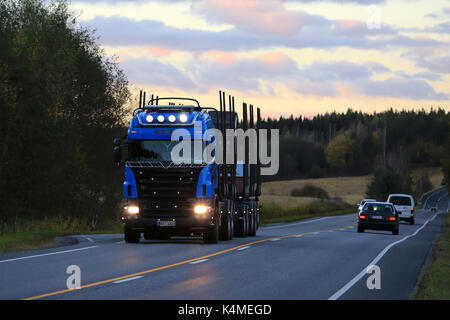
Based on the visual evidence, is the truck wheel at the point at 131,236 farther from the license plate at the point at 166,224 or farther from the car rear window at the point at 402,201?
the car rear window at the point at 402,201

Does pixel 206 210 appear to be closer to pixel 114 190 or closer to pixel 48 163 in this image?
pixel 48 163

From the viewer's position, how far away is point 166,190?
25.3m

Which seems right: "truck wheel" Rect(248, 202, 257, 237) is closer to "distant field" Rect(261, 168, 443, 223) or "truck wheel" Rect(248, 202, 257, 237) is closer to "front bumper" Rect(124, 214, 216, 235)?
"front bumper" Rect(124, 214, 216, 235)

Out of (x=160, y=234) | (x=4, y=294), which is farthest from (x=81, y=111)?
(x=4, y=294)

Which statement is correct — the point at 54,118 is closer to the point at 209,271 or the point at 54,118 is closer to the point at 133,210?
the point at 133,210

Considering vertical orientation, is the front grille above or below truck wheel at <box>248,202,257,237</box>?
above

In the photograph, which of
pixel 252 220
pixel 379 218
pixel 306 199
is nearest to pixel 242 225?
pixel 252 220

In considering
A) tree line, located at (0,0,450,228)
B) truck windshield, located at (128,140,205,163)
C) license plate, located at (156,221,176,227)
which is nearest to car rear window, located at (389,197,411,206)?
tree line, located at (0,0,450,228)

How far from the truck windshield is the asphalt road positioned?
2.45 metres

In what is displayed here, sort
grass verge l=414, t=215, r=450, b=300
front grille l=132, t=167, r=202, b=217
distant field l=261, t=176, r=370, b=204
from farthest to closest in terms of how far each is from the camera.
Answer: distant field l=261, t=176, r=370, b=204
front grille l=132, t=167, r=202, b=217
grass verge l=414, t=215, r=450, b=300

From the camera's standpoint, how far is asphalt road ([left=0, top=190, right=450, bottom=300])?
537 inches

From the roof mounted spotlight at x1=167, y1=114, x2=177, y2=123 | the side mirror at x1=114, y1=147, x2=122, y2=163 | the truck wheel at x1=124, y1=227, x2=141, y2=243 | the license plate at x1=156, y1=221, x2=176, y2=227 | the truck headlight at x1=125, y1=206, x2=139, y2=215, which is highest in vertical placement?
the roof mounted spotlight at x1=167, y1=114, x2=177, y2=123

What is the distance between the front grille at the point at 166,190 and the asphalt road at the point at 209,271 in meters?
1.02

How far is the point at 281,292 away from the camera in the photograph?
45.1 feet
